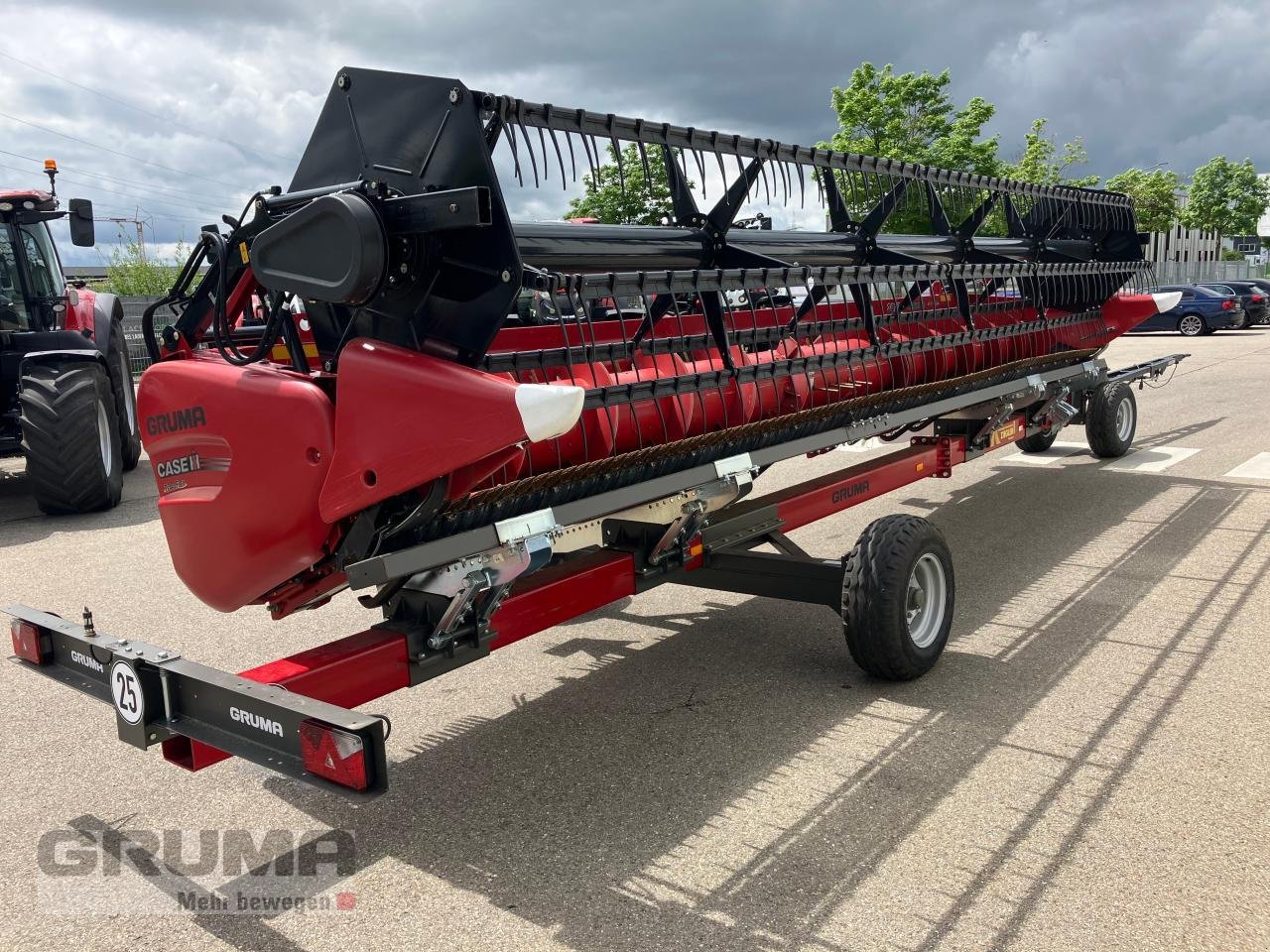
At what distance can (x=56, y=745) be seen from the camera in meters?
4.01

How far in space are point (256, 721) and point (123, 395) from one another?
8.72 m

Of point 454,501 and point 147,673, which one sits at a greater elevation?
point 454,501

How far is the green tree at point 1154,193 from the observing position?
50.0 metres

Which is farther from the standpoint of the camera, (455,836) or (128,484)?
A: (128,484)

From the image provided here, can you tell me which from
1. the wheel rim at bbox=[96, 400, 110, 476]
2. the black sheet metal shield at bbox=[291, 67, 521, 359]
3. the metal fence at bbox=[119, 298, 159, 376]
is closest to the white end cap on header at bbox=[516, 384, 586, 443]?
the black sheet metal shield at bbox=[291, 67, 521, 359]

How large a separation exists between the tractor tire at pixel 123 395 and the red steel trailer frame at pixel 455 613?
725cm

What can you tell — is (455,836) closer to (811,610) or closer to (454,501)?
(454,501)

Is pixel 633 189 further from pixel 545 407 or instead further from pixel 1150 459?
pixel 1150 459

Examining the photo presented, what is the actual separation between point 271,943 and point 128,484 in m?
8.19

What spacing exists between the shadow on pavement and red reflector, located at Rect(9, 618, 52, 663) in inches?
Result: 37.3

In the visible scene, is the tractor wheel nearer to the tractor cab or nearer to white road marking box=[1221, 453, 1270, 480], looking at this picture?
the tractor cab

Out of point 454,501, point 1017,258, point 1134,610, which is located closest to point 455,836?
point 454,501

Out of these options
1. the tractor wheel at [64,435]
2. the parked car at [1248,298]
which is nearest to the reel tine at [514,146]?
the tractor wheel at [64,435]

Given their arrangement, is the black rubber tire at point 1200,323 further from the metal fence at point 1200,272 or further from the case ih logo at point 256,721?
the case ih logo at point 256,721
